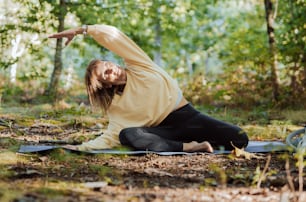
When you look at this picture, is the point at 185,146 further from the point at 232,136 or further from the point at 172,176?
the point at 172,176

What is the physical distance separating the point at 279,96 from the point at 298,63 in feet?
2.19

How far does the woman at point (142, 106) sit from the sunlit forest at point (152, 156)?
370mm

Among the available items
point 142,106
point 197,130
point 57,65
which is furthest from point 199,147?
point 57,65

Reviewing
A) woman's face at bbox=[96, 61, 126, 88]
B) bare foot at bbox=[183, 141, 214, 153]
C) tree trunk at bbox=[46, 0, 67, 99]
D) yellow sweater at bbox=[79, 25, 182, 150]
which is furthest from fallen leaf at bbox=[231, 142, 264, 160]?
tree trunk at bbox=[46, 0, 67, 99]

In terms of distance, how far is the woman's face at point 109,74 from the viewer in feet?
12.3

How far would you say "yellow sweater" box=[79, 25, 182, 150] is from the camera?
3867 millimetres

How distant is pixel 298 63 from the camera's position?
25.0 feet

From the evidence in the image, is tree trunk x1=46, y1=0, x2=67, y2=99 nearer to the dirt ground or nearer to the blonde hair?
the blonde hair

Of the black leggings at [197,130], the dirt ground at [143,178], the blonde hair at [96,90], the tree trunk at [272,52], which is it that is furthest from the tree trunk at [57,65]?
the dirt ground at [143,178]

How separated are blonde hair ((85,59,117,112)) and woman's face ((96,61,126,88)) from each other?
1.0 inches

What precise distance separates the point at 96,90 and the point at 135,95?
0.34 metres

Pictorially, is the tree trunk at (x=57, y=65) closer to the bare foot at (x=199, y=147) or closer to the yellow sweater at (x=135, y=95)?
the yellow sweater at (x=135, y=95)

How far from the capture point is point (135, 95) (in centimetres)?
A: 389

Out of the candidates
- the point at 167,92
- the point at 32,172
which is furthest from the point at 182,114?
the point at 32,172
